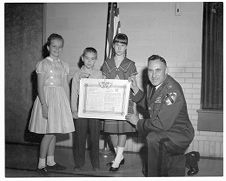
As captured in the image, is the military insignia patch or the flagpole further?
the flagpole

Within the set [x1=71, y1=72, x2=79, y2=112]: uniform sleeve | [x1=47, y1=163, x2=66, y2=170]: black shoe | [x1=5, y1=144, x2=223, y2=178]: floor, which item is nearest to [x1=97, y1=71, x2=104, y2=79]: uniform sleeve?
[x1=71, y1=72, x2=79, y2=112]: uniform sleeve

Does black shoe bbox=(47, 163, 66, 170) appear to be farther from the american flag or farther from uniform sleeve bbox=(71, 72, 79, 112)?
the american flag

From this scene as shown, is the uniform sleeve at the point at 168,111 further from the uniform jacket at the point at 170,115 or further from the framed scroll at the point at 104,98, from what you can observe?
the framed scroll at the point at 104,98

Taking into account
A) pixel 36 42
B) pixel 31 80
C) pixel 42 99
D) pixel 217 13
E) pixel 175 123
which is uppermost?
pixel 217 13

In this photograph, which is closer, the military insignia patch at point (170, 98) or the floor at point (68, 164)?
the military insignia patch at point (170, 98)

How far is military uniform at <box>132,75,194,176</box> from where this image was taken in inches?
69.2

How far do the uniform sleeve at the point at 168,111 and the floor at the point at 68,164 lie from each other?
1.44ft

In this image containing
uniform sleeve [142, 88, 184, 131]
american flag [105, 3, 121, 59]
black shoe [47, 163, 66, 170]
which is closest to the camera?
uniform sleeve [142, 88, 184, 131]

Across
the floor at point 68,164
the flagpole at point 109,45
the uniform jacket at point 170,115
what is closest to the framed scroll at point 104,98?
the uniform jacket at point 170,115

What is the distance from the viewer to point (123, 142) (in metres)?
2.08

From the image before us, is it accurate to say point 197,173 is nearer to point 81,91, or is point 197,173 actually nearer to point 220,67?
point 220,67

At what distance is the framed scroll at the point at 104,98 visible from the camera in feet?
6.36

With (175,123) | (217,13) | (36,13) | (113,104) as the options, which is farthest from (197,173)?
(36,13)

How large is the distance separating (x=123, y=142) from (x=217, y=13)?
118 centimetres
